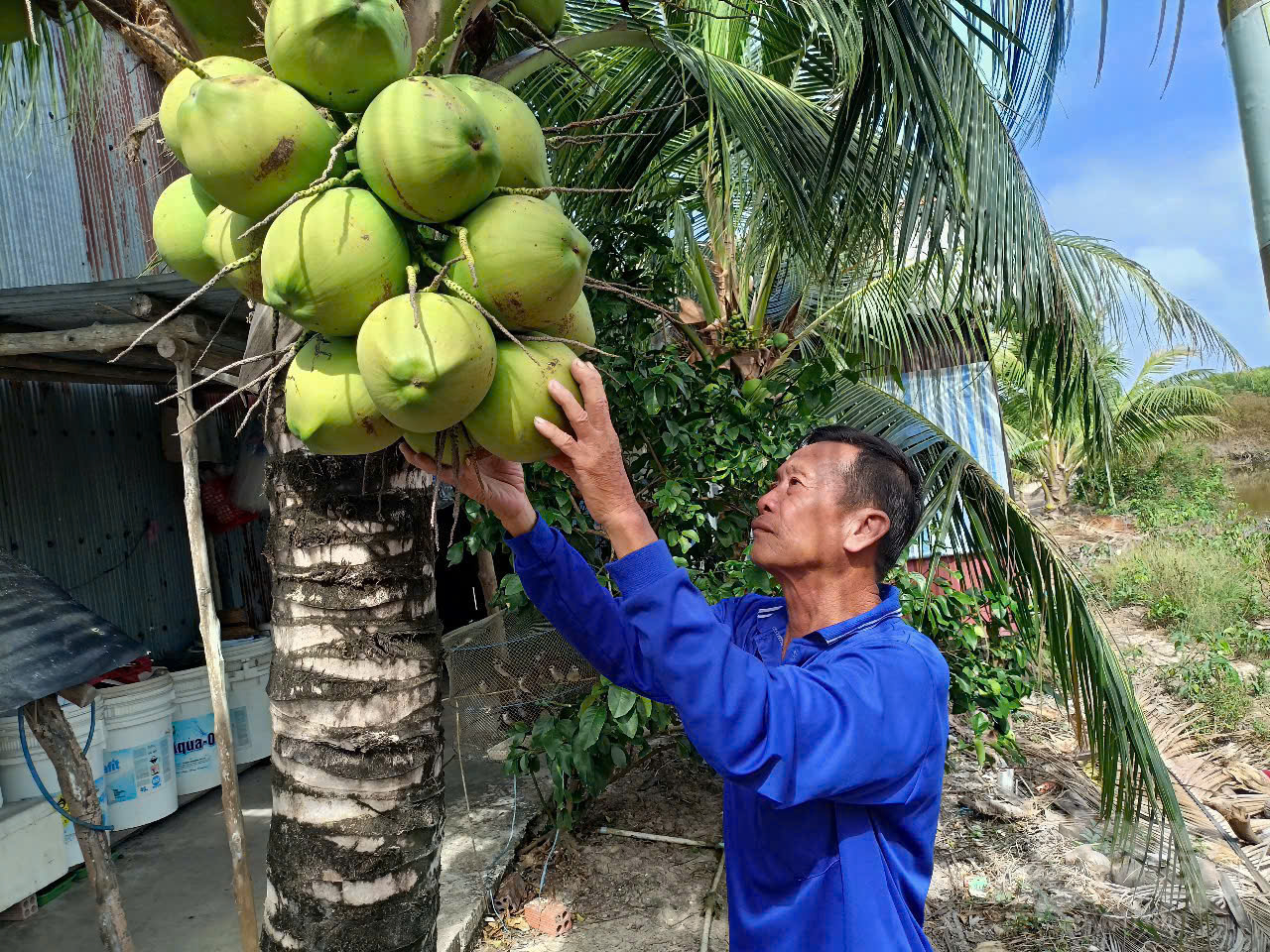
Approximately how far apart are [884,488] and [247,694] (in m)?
4.66

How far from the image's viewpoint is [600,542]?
383 cm

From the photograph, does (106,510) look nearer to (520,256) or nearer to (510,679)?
(510,679)

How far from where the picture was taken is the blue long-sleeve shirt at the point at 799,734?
1.25 meters

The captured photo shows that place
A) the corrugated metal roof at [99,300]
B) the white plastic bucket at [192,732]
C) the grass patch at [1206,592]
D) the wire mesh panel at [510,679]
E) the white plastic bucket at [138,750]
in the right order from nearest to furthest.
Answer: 1. the corrugated metal roof at [99,300]
2. the wire mesh panel at [510,679]
3. the white plastic bucket at [138,750]
4. the white plastic bucket at [192,732]
5. the grass patch at [1206,592]

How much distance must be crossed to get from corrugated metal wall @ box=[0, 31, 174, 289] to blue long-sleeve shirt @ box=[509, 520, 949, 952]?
366 cm

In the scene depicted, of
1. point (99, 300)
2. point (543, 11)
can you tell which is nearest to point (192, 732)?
point (99, 300)

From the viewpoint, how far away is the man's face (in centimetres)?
170

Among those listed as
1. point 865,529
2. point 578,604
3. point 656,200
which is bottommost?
point 578,604

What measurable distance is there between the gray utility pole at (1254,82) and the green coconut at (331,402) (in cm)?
179

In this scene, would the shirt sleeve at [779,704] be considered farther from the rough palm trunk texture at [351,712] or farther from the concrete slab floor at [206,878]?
the concrete slab floor at [206,878]

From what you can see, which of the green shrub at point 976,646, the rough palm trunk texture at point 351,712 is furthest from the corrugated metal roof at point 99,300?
the green shrub at point 976,646

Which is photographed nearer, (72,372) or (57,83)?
(72,372)

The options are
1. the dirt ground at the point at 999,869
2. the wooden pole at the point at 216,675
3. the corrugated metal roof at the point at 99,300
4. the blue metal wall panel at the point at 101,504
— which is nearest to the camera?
the wooden pole at the point at 216,675

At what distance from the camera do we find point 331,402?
105 cm
